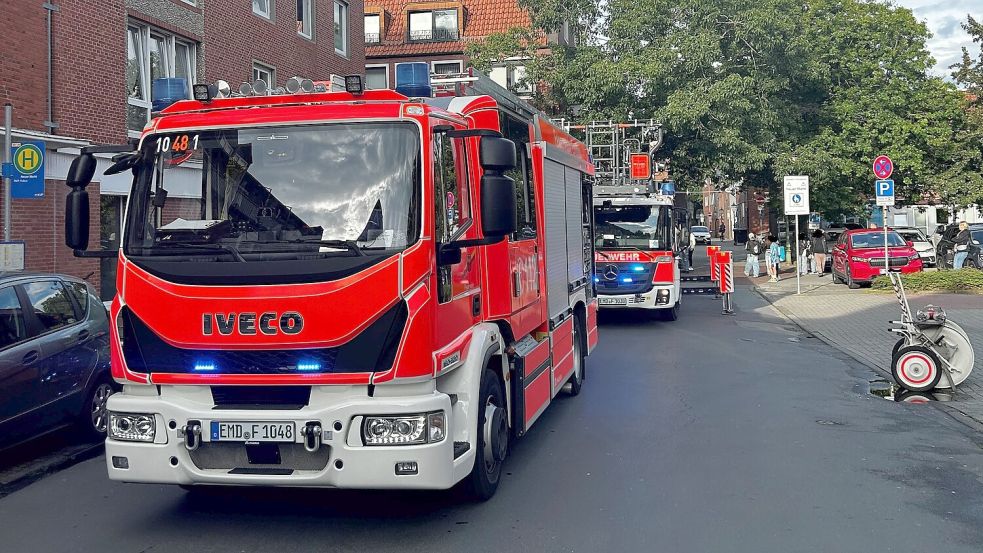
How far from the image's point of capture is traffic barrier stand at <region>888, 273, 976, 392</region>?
991cm

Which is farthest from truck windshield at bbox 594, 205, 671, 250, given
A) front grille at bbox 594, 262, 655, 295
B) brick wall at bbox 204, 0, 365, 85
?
brick wall at bbox 204, 0, 365, 85

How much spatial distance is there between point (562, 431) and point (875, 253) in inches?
806

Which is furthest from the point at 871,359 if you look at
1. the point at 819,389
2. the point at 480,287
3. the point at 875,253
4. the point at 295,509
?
the point at 875,253

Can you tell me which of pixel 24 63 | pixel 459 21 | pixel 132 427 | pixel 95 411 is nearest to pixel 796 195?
pixel 24 63

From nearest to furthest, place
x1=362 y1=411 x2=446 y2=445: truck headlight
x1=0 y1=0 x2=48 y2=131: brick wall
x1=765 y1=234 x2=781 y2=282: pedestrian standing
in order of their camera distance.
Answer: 1. x1=362 y1=411 x2=446 y2=445: truck headlight
2. x1=0 y1=0 x2=48 y2=131: brick wall
3. x1=765 y1=234 x2=781 y2=282: pedestrian standing

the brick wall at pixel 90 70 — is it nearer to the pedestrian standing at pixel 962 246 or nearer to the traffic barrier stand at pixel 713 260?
the traffic barrier stand at pixel 713 260

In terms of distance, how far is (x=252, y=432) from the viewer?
5.05 meters

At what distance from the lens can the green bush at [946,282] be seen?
23.2 m

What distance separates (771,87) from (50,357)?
27024mm

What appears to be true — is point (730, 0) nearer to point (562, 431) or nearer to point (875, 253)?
point (875, 253)

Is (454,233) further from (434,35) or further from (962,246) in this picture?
(434,35)

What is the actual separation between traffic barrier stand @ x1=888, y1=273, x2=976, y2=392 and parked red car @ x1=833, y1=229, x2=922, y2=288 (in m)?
16.2

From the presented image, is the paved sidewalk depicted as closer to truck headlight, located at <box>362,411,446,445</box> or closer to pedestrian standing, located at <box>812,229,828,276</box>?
pedestrian standing, located at <box>812,229,828,276</box>

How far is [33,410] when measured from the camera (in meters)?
7.14
